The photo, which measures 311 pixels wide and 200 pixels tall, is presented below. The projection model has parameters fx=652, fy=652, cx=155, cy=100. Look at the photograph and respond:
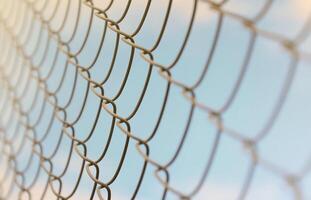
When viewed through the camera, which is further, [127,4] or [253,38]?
[127,4]

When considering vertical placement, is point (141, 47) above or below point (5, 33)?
below

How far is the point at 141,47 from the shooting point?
1757 mm

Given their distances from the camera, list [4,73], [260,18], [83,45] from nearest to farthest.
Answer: [260,18], [83,45], [4,73]

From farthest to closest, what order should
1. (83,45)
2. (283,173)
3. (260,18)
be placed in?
(83,45), (260,18), (283,173)

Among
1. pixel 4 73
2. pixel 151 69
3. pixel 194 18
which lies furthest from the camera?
pixel 4 73

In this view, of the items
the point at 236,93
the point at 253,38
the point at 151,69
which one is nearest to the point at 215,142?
the point at 236,93

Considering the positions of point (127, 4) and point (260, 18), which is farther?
point (127, 4)

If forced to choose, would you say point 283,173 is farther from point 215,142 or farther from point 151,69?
point 151,69

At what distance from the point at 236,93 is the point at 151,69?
1.61ft

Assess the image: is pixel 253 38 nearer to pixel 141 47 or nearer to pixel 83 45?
pixel 141 47

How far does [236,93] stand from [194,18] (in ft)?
0.97

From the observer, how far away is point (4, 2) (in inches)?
135

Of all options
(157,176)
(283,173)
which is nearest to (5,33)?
(157,176)

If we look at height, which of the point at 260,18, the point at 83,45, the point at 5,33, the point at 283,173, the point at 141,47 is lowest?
the point at 283,173
